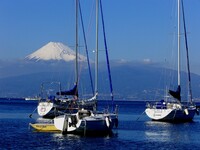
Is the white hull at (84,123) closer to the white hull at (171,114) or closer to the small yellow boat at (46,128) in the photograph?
the small yellow boat at (46,128)

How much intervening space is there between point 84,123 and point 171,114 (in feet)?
82.2

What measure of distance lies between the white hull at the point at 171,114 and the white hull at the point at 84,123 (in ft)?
71.3

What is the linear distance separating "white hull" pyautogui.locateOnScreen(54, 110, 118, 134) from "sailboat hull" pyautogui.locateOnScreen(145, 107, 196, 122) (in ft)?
71.3

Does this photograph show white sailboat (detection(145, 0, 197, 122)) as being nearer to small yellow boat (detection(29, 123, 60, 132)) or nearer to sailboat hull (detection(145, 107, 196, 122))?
sailboat hull (detection(145, 107, 196, 122))

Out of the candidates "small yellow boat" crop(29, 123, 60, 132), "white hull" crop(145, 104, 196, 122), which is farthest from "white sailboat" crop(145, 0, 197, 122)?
"small yellow boat" crop(29, 123, 60, 132)

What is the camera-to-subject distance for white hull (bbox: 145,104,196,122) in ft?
246

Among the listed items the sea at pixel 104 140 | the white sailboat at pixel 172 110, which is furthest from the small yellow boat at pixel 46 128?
the white sailboat at pixel 172 110

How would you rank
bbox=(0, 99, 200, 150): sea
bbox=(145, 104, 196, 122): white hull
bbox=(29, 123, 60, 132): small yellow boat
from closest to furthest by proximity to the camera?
bbox=(0, 99, 200, 150): sea → bbox=(29, 123, 60, 132): small yellow boat → bbox=(145, 104, 196, 122): white hull

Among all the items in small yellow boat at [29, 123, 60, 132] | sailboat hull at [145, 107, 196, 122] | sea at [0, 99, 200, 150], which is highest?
sailboat hull at [145, 107, 196, 122]

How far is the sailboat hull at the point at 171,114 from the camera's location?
74.9 meters

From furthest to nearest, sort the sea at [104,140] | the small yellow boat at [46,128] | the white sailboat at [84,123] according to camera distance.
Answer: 1. the small yellow boat at [46,128]
2. the white sailboat at [84,123]
3. the sea at [104,140]

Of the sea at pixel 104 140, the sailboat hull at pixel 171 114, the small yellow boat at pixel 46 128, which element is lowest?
the sea at pixel 104 140

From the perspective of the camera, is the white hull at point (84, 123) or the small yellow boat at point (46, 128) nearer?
the white hull at point (84, 123)

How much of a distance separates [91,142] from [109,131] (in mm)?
6382
